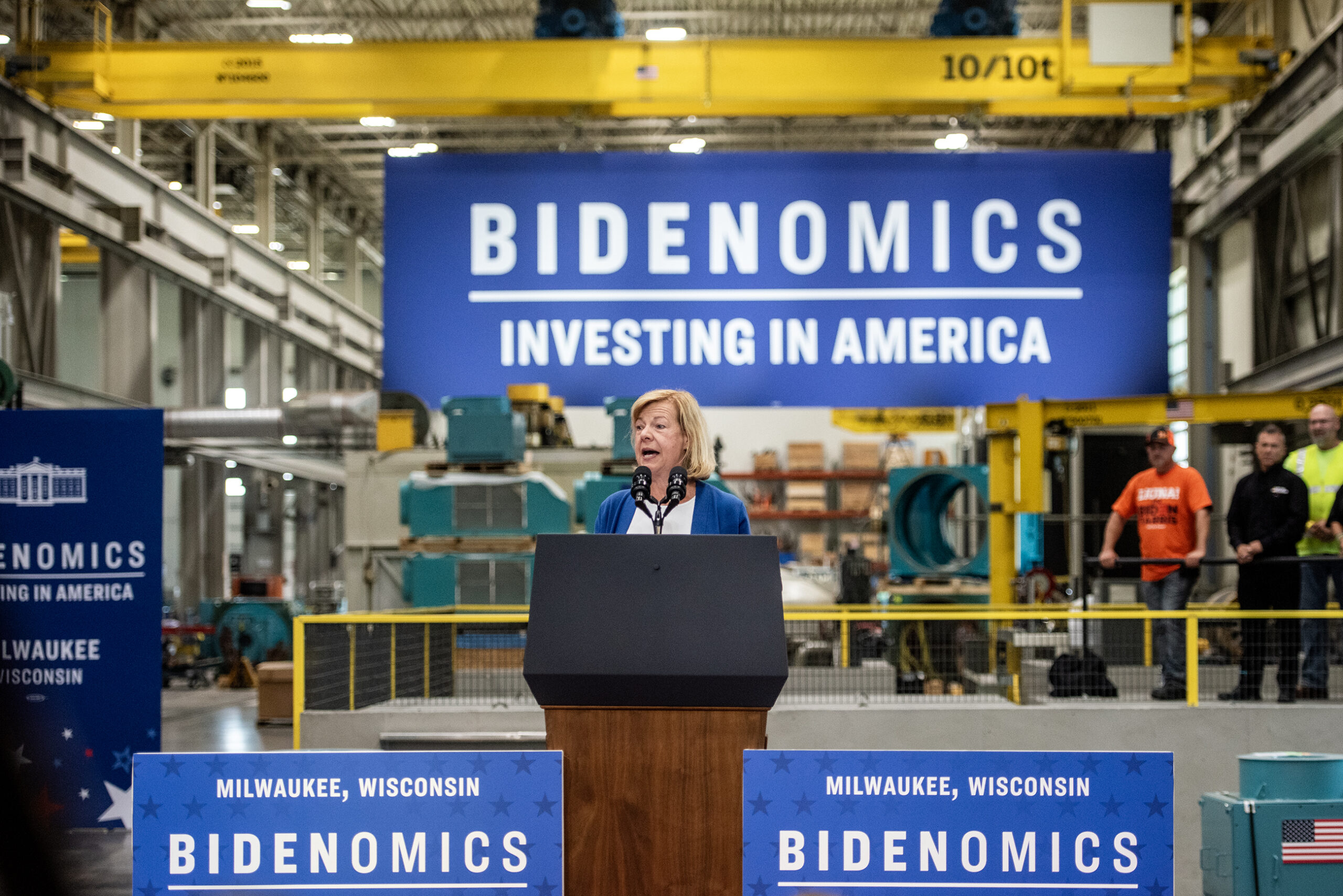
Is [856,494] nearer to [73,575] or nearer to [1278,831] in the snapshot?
[73,575]

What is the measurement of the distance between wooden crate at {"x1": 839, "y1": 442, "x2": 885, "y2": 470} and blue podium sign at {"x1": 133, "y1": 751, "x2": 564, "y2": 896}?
967 inches

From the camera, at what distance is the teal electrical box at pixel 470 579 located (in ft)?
37.1

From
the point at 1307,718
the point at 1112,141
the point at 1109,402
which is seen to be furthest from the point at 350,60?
the point at 1112,141

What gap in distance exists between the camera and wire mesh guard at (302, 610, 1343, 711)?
7488 millimetres

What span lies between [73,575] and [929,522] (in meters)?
7.80

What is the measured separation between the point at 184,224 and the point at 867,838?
1908 centimetres

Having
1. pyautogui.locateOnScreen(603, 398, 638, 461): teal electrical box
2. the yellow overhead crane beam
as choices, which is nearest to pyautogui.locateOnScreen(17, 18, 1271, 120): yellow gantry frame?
the yellow overhead crane beam

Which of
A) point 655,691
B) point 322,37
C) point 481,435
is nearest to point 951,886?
point 655,691

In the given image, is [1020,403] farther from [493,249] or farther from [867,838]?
[867,838]

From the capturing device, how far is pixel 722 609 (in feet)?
7.72

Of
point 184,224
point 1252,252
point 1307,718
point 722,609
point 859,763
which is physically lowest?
point 1307,718

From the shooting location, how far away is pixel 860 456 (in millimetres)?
26562

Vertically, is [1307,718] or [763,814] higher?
[763,814]

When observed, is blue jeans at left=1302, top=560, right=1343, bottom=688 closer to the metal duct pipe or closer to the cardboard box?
the cardboard box
